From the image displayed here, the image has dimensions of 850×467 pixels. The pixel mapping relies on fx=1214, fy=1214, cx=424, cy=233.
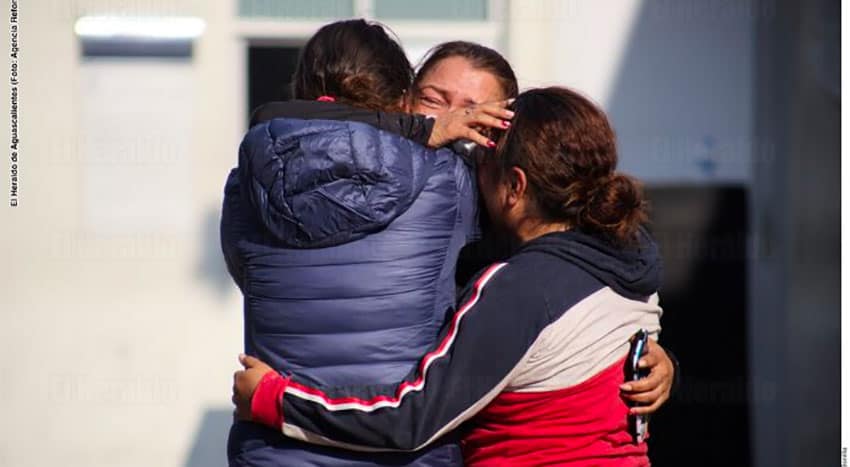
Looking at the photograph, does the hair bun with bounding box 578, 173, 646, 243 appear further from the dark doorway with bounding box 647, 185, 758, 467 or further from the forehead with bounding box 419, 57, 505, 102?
the dark doorway with bounding box 647, 185, 758, 467

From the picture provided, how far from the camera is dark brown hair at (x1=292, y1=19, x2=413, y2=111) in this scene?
2166 mm

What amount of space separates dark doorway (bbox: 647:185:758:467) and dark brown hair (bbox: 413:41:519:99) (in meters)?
2.26

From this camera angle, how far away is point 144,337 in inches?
180

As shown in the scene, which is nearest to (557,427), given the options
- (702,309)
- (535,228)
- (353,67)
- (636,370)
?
(636,370)

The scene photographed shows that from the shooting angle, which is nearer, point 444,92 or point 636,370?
point 636,370

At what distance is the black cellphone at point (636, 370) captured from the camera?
7.03ft

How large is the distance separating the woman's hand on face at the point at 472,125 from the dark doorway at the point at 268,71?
8.38 feet

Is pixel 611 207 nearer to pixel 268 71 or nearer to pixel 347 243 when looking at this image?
pixel 347 243

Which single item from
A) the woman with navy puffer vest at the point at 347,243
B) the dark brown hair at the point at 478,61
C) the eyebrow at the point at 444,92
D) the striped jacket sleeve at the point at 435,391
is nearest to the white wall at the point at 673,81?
the dark brown hair at the point at 478,61

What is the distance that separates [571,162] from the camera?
6.72 ft

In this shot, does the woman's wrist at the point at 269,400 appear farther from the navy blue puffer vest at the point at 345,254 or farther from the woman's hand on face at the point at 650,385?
the woman's hand on face at the point at 650,385

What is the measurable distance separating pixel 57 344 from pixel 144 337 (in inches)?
12.8

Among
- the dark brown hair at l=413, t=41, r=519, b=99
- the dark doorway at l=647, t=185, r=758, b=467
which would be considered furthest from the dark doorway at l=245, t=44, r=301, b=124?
the dark brown hair at l=413, t=41, r=519, b=99

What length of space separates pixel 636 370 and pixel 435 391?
1.31 feet
